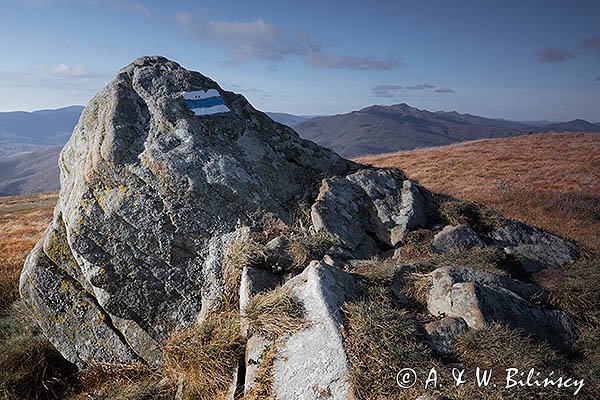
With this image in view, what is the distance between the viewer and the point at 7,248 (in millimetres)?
23219

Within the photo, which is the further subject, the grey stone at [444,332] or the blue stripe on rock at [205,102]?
the blue stripe on rock at [205,102]

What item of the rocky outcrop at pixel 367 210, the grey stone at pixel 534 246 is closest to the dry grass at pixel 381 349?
the rocky outcrop at pixel 367 210

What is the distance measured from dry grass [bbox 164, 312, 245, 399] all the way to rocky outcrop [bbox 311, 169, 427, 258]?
3273mm

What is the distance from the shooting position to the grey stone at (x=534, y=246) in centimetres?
930

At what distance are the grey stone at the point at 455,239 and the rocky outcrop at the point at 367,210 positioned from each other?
0.70m

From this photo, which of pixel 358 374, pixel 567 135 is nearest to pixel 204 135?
pixel 358 374

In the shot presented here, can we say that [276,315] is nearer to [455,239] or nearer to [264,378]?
[264,378]

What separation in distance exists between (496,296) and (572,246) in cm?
581

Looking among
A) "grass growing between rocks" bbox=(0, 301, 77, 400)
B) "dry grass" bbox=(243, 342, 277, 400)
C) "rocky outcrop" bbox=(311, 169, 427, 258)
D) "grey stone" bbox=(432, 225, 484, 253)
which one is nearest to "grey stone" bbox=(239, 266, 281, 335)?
"dry grass" bbox=(243, 342, 277, 400)

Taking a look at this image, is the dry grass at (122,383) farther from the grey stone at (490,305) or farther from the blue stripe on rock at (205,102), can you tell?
the blue stripe on rock at (205,102)

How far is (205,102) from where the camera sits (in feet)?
32.7

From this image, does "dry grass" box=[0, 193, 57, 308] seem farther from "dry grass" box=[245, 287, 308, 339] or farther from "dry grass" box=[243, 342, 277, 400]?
"dry grass" box=[243, 342, 277, 400]

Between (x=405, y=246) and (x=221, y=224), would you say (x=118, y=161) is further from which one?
(x=405, y=246)

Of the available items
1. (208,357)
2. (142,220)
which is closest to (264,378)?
(208,357)
